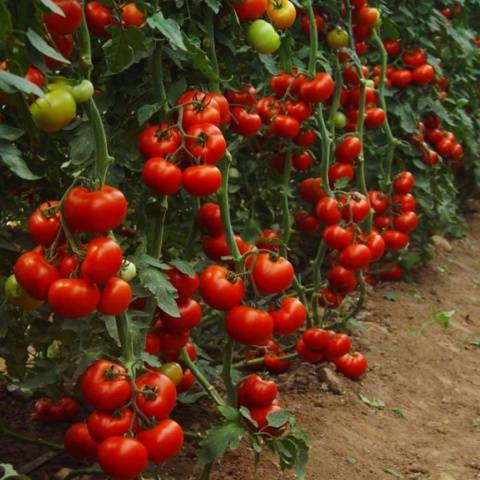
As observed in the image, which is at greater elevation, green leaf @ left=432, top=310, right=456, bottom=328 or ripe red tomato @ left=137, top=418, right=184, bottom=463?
ripe red tomato @ left=137, top=418, right=184, bottom=463

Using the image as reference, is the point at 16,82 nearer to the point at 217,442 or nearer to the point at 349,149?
the point at 217,442

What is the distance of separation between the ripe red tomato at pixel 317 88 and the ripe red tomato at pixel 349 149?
1.22ft

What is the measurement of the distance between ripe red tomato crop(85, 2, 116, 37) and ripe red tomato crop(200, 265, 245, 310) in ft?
1.96

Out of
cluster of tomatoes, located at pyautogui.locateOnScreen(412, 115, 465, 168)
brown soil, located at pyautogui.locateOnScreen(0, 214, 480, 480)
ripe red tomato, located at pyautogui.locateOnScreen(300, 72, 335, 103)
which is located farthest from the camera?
cluster of tomatoes, located at pyautogui.locateOnScreen(412, 115, 465, 168)

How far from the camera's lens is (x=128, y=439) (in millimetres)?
1555

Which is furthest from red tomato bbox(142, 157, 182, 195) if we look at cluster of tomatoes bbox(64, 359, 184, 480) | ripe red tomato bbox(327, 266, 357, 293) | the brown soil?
ripe red tomato bbox(327, 266, 357, 293)

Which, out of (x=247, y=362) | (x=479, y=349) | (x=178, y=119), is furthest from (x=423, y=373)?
(x=178, y=119)

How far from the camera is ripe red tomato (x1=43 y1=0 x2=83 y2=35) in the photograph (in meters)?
1.39

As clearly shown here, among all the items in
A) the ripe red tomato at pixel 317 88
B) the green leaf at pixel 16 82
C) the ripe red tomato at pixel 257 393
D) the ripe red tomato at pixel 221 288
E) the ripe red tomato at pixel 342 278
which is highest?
the green leaf at pixel 16 82

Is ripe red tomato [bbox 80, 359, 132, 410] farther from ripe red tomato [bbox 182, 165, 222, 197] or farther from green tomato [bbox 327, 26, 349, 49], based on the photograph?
green tomato [bbox 327, 26, 349, 49]

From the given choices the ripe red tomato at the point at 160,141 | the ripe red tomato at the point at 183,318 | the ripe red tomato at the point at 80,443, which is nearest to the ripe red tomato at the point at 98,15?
the ripe red tomato at the point at 160,141

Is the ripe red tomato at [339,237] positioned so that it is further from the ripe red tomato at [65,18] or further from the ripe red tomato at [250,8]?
the ripe red tomato at [65,18]

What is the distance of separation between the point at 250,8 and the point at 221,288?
2.22 ft

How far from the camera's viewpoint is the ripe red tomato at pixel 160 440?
1.58 m
